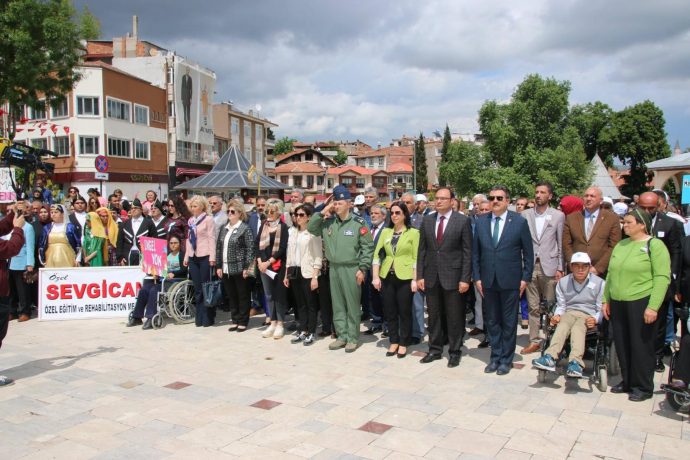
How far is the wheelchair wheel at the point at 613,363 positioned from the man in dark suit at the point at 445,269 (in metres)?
1.61

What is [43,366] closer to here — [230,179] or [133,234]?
[133,234]

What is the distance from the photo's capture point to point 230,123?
60625mm

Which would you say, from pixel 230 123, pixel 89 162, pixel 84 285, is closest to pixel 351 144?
pixel 230 123

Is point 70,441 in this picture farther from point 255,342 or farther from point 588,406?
point 588,406

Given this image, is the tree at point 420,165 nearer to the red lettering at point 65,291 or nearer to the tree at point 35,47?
the tree at point 35,47

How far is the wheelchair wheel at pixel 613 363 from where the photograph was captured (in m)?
5.67

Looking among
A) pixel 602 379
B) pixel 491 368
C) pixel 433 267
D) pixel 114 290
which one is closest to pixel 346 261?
pixel 433 267

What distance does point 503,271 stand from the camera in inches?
233

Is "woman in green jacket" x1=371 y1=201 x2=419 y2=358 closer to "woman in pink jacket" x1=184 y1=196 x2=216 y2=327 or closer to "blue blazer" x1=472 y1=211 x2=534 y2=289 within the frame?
"blue blazer" x1=472 y1=211 x2=534 y2=289

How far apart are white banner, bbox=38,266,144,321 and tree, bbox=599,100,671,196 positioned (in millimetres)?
54475

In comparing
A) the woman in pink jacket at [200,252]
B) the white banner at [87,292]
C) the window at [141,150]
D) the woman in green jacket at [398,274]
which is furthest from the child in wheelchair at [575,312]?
the window at [141,150]

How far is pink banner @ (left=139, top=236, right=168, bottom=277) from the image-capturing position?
860 centimetres

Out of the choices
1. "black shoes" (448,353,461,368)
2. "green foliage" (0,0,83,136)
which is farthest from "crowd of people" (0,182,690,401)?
"green foliage" (0,0,83,136)

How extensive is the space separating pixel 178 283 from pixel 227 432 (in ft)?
14.9
